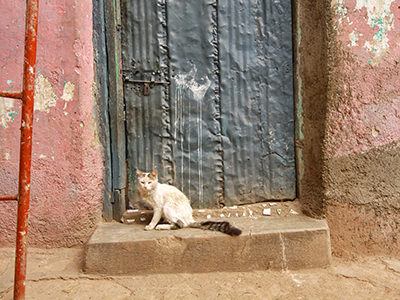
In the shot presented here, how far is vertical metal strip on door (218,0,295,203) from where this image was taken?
2.81 m

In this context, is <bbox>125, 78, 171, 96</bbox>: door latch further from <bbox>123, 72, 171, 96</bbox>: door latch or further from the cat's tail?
the cat's tail

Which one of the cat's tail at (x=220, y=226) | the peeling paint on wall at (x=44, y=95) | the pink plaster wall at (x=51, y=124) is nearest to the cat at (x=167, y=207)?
the cat's tail at (x=220, y=226)

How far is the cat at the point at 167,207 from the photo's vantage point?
2420 mm

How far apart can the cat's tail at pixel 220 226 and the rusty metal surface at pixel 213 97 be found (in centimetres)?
44

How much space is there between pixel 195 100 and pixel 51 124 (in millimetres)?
1193

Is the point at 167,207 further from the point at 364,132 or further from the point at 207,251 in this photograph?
the point at 364,132

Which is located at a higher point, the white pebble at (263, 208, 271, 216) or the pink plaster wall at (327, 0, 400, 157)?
the pink plaster wall at (327, 0, 400, 157)

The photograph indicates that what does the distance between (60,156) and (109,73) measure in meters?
0.82

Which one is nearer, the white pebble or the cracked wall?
the cracked wall

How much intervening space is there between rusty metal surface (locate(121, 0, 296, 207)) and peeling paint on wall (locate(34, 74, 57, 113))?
2.04 feet

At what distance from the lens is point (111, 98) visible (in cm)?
272

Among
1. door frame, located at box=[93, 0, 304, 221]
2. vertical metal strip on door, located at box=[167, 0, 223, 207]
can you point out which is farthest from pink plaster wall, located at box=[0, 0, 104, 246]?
vertical metal strip on door, located at box=[167, 0, 223, 207]

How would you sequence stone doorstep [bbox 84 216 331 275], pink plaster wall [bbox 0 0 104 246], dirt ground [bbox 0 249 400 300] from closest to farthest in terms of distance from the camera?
dirt ground [bbox 0 249 400 300] → stone doorstep [bbox 84 216 331 275] → pink plaster wall [bbox 0 0 104 246]

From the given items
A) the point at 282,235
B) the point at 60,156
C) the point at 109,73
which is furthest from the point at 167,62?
the point at 282,235
